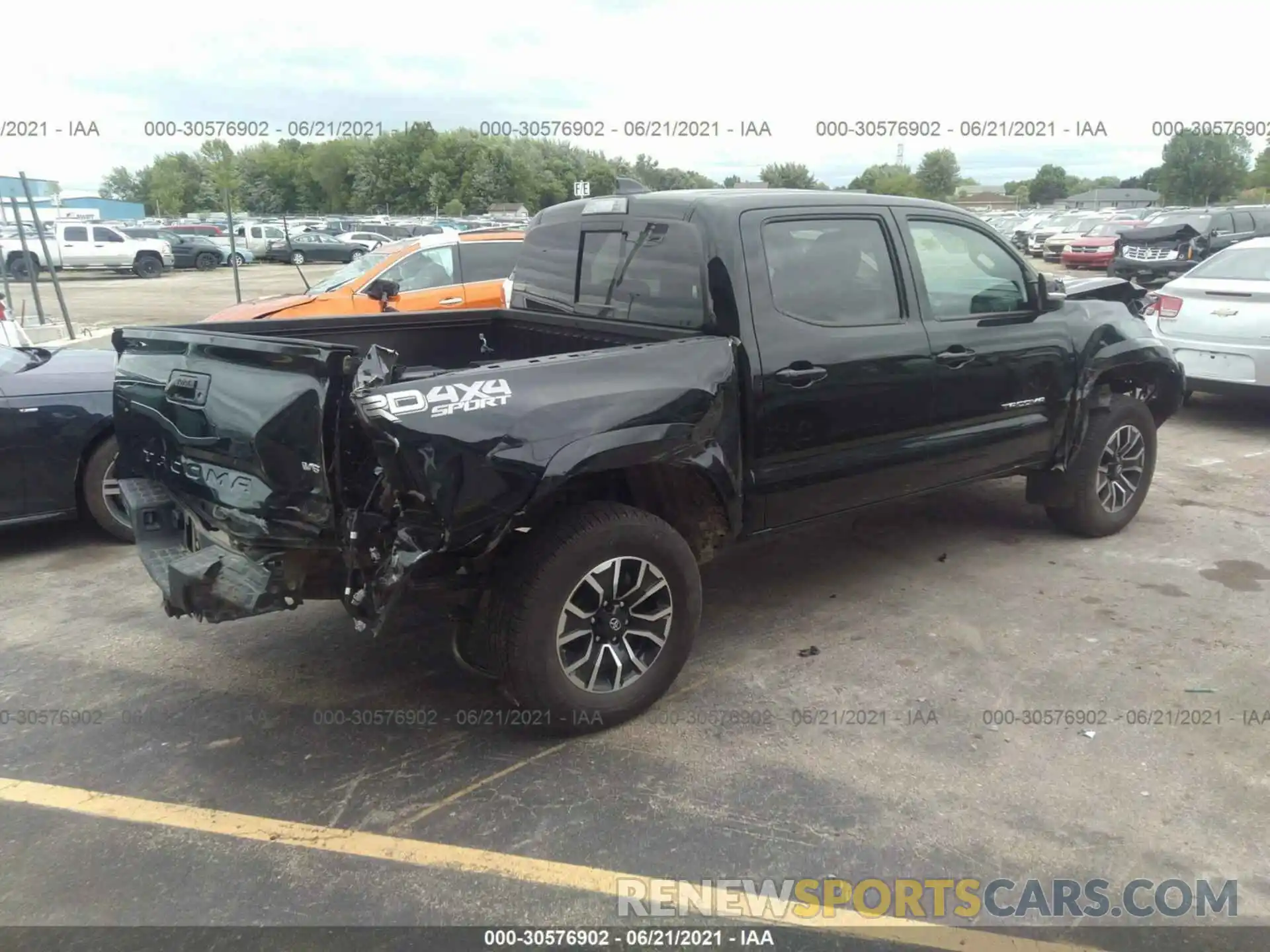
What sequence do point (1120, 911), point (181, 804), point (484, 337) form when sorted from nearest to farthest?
point (1120, 911) < point (181, 804) < point (484, 337)

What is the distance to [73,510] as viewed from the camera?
5484 mm

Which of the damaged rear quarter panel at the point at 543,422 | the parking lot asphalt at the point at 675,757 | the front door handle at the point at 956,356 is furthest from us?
the front door handle at the point at 956,356

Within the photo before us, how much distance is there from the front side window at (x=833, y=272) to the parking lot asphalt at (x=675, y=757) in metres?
1.48

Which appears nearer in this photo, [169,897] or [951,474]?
[169,897]

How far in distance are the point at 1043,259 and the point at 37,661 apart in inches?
1231

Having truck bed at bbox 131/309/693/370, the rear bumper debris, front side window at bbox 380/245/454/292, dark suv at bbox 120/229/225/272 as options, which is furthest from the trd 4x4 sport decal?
dark suv at bbox 120/229/225/272

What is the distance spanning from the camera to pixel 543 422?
127 inches

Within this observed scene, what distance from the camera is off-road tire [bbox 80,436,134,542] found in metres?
5.44

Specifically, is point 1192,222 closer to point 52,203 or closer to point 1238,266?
point 1238,266

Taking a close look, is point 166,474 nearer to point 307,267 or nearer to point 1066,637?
point 1066,637

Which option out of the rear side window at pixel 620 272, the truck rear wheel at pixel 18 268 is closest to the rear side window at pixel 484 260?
the rear side window at pixel 620 272

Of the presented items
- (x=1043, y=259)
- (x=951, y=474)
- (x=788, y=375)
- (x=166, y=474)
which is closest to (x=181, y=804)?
(x=166, y=474)

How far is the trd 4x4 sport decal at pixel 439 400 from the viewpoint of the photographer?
Result: 2.94 meters

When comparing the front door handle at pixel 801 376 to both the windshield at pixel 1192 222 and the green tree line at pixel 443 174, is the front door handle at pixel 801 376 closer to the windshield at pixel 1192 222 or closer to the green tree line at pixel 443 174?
the windshield at pixel 1192 222
